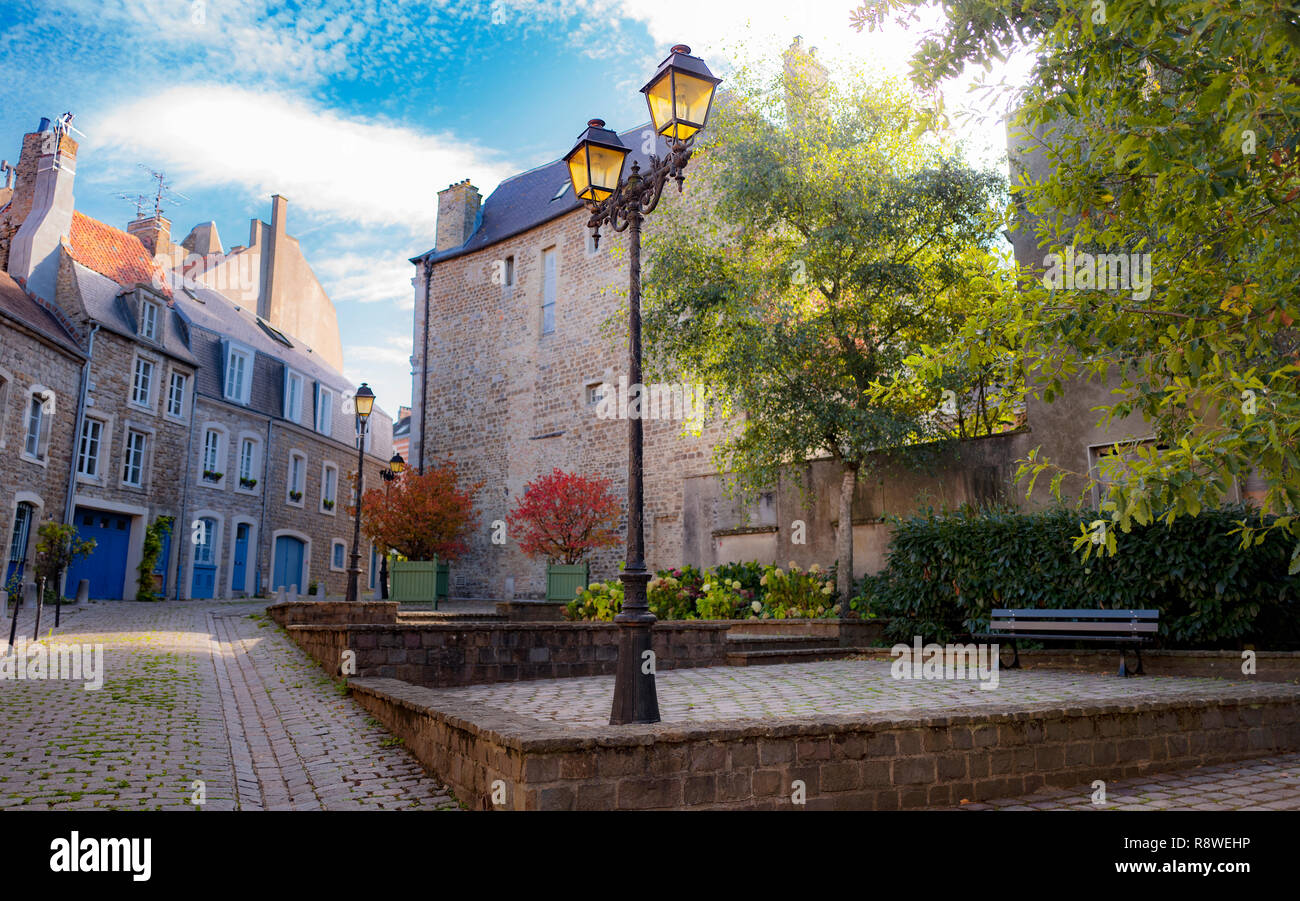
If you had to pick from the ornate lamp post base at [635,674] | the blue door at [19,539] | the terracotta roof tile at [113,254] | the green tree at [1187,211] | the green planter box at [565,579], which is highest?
the terracotta roof tile at [113,254]

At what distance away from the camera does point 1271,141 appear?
16.8 feet

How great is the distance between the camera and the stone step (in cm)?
1010

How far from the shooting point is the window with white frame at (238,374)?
25.1 m

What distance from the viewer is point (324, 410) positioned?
1153 inches

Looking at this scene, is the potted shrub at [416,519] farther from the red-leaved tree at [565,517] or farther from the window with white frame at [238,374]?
the window with white frame at [238,374]

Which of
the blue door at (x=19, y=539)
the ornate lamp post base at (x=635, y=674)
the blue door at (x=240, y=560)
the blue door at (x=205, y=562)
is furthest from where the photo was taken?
the blue door at (x=240, y=560)

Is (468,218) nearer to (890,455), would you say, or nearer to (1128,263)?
(890,455)

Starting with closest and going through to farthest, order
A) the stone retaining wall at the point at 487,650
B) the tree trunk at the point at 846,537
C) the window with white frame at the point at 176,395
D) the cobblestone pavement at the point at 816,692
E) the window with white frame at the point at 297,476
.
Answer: the cobblestone pavement at the point at 816,692 < the stone retaining wall at the point at 487,650 < the tree trunk at the point at 846,537 < the window with white frame at the point at 176,395 < the window with white frame at the point at 297,476

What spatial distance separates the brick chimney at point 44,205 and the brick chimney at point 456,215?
9412mm

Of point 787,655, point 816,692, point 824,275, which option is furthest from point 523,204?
point 816,692

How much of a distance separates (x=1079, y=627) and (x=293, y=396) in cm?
2484

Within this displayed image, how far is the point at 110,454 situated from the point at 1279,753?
2237 cm

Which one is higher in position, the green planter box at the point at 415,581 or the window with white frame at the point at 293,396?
the window with white frame at the point at 293,396

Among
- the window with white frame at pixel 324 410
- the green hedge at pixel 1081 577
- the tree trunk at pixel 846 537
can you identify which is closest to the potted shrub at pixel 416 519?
the window with white frame at pixel 324 410
